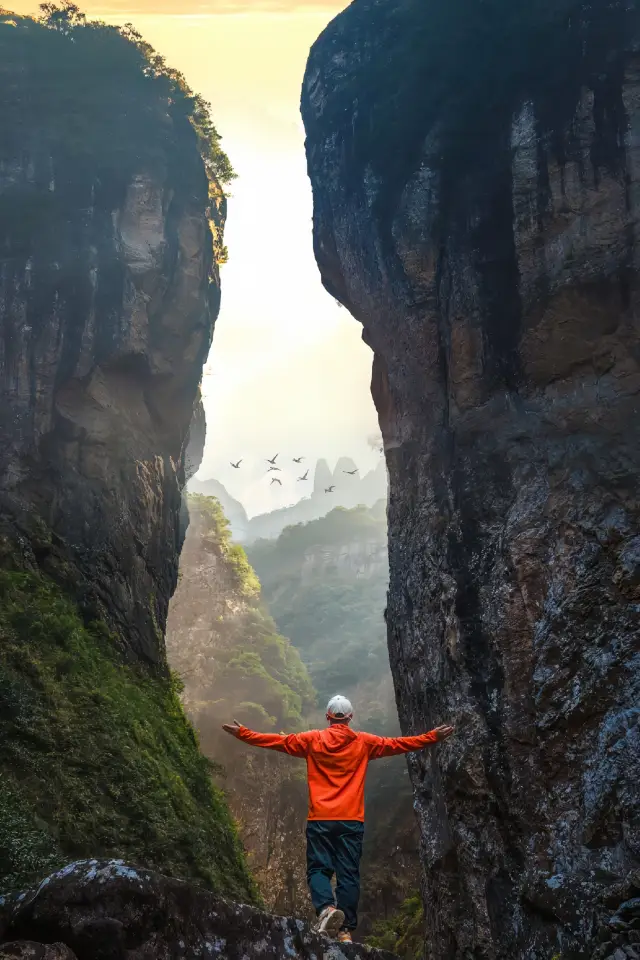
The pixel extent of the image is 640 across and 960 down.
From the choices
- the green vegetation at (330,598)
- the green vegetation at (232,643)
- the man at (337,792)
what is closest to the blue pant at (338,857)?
the man at (337,792)

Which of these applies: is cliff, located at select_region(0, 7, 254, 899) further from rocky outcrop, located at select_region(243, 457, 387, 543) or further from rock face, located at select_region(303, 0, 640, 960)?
rocky outcrop, located at select_region(243, 457, 387, 543)

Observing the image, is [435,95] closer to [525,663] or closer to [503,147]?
[503,147]

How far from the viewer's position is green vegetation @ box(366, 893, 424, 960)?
1773 centimetres

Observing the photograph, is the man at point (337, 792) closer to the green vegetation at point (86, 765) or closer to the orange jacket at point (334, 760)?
the orange jacket at point (334, 760)

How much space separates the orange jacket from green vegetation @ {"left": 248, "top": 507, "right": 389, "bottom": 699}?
146 feet

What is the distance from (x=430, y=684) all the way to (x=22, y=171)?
16.2 m

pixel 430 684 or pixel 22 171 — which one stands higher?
pixel 22 171

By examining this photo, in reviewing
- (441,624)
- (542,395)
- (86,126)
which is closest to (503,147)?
(542,395)

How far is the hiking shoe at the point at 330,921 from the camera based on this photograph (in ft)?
18.4

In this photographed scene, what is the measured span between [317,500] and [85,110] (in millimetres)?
92948

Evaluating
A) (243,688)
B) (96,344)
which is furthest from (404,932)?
(243,688)

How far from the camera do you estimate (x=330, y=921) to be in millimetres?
5711

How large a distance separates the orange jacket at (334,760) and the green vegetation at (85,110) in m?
16.4

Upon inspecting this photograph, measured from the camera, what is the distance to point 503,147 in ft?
45.5
